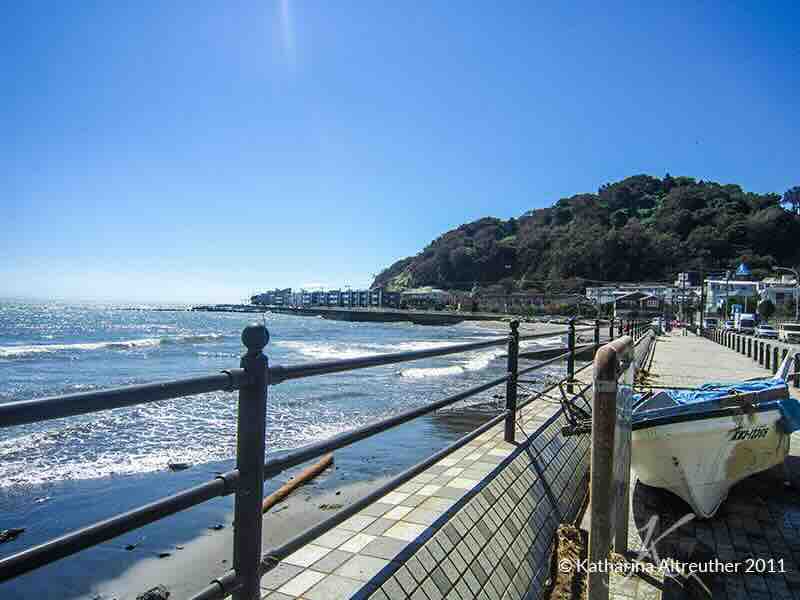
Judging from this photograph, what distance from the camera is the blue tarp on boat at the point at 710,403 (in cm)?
427

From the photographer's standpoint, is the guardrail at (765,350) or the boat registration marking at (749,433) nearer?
the boat registration marking at (749,433)

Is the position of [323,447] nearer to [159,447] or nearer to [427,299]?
[159,447]

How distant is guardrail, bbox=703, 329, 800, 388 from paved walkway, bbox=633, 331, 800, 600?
2694 mm

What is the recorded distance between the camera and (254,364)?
1.58 m

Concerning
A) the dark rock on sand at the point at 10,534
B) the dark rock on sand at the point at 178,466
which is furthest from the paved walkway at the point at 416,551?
the dark rock on sand at the point at 178,466

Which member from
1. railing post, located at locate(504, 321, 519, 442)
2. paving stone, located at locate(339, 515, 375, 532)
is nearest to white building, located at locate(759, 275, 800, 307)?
railing post, located at locate(504, 321, 519, 442)

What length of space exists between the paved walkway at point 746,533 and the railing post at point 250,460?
109 inches

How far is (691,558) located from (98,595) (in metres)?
4.60

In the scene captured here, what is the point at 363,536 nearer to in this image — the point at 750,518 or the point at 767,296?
the point at 750,518

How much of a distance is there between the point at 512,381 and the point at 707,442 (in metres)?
1.52

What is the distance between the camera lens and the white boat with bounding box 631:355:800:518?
4.27m

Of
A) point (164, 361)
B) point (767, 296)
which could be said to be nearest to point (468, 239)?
point (767, 296)

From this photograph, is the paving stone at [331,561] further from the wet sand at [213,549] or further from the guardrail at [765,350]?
the guardrail at [765,350]

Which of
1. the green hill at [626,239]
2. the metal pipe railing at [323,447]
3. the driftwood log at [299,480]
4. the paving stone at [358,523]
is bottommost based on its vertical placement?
the driftwood log at [299,480]
